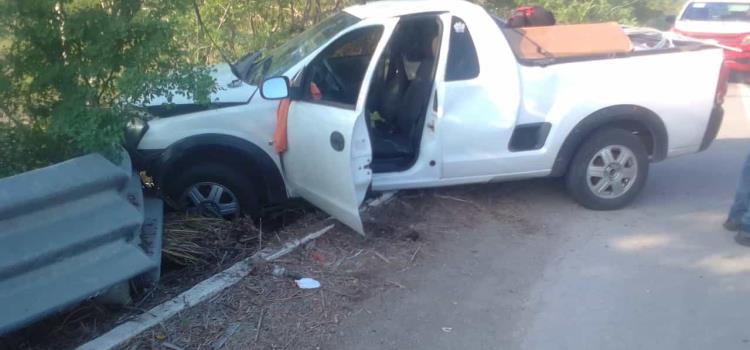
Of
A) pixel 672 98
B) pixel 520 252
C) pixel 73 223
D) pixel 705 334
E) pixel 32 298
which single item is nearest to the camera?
pixel 32 298

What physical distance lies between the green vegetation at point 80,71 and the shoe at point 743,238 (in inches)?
163

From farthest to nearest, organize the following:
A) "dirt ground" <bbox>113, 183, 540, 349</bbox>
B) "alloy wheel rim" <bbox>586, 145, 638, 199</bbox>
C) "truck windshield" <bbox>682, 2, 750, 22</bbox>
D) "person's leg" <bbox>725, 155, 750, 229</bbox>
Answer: "truck windshield" <bbox>682, 2, 750, 22</bbox>, "alloy wheel rim" <bbox>586, 145, 638, 199</bbox>, "person's leg" <bbox>725, 155, 750, 229</bbox>, "dirt ground" <bbox>113, 183, 540, 349</bbox>

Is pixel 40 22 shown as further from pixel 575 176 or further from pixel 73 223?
pixel 575 176

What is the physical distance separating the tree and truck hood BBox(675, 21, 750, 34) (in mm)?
11549

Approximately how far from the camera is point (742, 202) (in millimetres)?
6055

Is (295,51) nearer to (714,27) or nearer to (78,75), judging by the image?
(78,75)

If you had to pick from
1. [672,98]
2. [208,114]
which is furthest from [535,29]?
[208,114]

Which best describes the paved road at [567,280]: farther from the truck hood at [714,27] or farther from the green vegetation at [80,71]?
the truck hood at [714,27]

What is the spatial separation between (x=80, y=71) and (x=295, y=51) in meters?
2.07

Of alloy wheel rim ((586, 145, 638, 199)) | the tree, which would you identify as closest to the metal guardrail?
the tree

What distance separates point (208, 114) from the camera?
5.84 metres

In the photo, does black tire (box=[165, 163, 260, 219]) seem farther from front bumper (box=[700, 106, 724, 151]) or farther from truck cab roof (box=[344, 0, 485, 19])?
front bumper (box=[700, 106, 724, 151])

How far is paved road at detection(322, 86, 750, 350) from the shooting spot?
456cm

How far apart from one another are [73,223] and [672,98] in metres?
4.72
